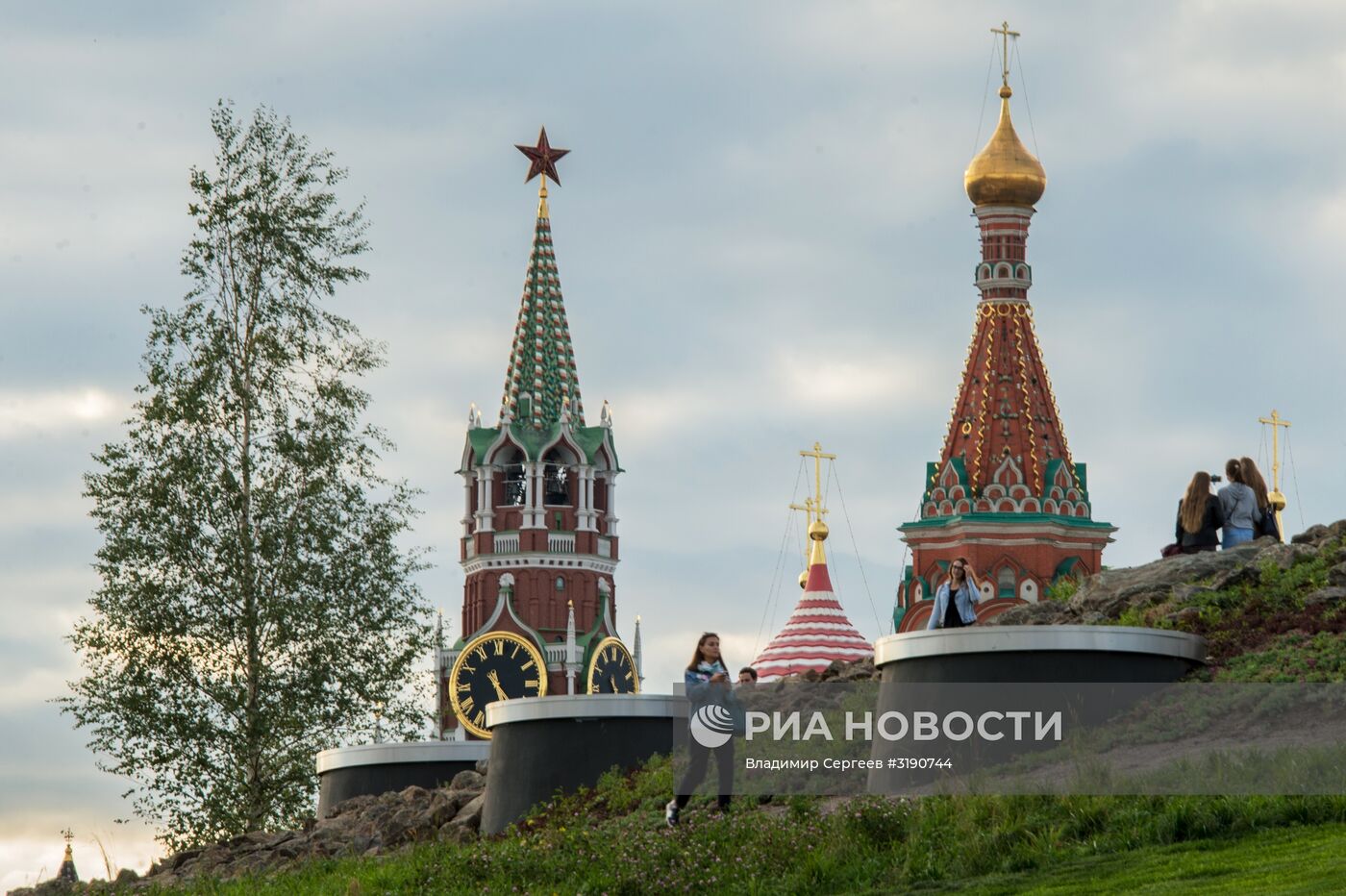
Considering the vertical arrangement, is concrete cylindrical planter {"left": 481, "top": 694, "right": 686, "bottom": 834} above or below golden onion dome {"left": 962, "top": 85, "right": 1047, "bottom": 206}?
below

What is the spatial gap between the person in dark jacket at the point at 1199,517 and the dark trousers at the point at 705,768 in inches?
290

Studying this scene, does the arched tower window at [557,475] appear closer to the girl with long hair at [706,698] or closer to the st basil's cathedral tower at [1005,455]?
the st basil's cathedral tower at [1005,455]

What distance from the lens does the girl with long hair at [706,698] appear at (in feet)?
63.4

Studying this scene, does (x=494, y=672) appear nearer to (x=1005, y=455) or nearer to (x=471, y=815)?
(x=1005, y=455)

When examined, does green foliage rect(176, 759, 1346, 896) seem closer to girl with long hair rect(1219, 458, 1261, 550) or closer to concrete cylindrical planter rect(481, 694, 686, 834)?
concrete cylindrical planter rect(481, 694, 686, 834)

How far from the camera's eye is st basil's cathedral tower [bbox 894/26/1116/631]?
7744 centimetres

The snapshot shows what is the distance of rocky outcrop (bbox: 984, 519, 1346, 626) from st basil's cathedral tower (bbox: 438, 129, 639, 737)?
6720cm

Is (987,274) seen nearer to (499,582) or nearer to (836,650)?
(836,650)

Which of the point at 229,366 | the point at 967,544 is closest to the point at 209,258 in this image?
the point at 229,366

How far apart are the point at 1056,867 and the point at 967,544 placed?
200ft

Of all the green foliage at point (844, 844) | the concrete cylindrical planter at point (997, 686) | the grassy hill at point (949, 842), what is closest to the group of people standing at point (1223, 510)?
the grassy hill at point (949, 842)

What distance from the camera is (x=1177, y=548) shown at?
25.2 m

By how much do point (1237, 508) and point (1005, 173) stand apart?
179 feet

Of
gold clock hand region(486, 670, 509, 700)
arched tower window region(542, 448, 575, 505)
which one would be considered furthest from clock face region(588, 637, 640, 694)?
arched tower window region(542, 448, 575, 505)
